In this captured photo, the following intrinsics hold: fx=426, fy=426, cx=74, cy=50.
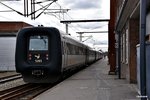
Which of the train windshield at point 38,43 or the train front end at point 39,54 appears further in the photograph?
the train windshield at point 38,43

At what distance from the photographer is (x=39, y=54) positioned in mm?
20766

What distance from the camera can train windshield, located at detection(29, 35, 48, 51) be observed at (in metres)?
20.9

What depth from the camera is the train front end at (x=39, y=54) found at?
20.6 meters

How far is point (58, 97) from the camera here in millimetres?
14719

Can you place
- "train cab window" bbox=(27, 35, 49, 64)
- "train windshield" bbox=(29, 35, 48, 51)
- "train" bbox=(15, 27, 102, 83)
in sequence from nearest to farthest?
1. "train" bbox=(15, 27, 102, 83)
2. "train cab window" bbox=(27, 35, 49, 64)
3. "train windshield" bbox=(29, 35, 48, 51)

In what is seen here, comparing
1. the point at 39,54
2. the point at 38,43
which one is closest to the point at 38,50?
the point at 39,54

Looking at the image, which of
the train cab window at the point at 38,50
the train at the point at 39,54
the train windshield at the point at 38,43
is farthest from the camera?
the train windshield at the point at 38,43

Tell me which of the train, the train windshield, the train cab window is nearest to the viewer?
the train

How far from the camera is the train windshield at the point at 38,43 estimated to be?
20922 mm

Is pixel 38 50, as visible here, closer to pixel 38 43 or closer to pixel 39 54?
pixel 39 54

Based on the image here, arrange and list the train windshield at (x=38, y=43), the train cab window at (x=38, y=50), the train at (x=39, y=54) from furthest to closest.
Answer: the train windshield at (x=38, y=43) → the train cab window at (x=38, y=50) → the train at (x=39, y=54)

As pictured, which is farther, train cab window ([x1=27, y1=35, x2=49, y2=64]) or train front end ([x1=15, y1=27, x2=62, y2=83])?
train cab window ([x1=27, y1=35, x2=49, y2=64])

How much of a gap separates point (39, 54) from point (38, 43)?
599mm

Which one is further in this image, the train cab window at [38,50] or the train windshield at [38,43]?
the train windshield at [38,43]
